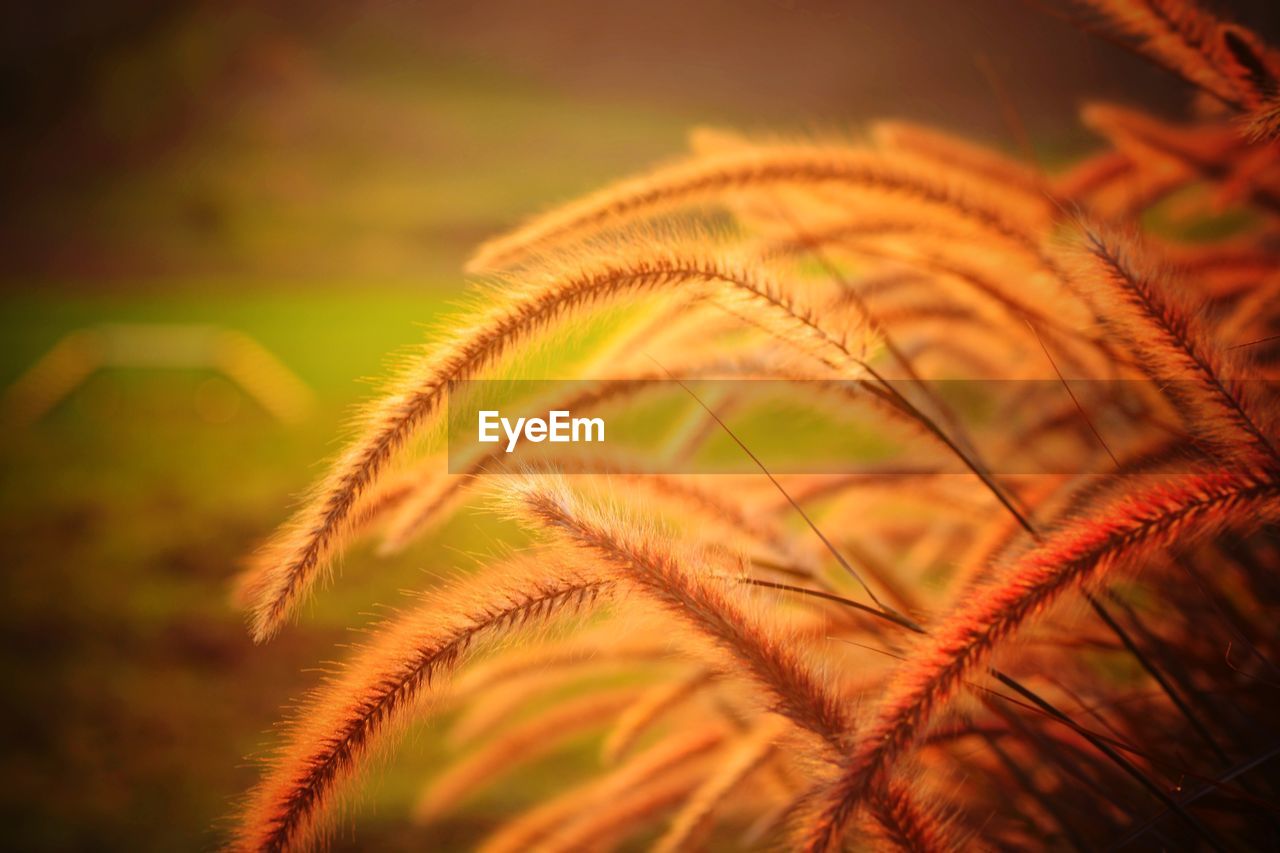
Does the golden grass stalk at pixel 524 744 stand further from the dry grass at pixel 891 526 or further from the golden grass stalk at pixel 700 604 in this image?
the golden grass stalk at pixel 700 604

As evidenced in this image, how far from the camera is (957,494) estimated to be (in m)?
0.91

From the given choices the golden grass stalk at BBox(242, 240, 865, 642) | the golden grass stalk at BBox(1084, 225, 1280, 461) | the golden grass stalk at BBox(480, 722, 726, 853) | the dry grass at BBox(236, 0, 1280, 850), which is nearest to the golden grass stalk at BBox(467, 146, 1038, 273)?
the dry grass at BBox(236, 0, 1280, 850)

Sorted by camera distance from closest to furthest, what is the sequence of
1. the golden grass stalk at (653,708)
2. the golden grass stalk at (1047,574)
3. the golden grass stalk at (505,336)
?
the golden grass stalk at (1047,574), the golden grass stalk at (505,336), the golden grass stalk at (653,708)

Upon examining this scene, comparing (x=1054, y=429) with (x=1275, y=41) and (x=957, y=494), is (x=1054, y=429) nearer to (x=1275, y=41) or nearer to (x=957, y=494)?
(x=957, y=494)

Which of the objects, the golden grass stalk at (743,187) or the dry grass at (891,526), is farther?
the golden grass stalk at (743,187)

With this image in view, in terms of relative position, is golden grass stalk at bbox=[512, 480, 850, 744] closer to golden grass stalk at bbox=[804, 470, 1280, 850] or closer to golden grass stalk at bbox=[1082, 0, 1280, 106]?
golden grass stalk at bbox=[804, 470, 1280, 850]

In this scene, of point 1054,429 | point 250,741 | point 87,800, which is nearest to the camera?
point 1054,429

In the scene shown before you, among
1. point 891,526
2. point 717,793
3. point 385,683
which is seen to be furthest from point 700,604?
point 891,526

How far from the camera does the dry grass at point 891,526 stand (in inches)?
17.3

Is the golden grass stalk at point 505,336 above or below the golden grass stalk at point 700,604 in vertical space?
above

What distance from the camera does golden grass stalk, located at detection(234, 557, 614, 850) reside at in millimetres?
435

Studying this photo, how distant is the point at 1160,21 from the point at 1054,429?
470 mm

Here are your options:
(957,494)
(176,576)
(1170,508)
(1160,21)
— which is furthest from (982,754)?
(176,576)

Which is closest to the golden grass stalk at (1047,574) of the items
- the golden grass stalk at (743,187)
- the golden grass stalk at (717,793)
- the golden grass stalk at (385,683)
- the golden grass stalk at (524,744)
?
the golden grass stalk at (385,683)
